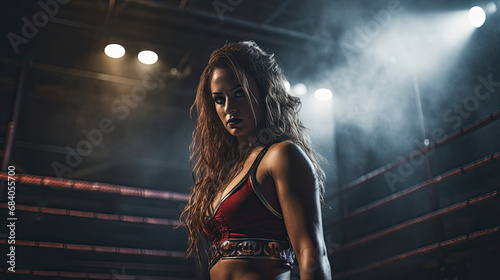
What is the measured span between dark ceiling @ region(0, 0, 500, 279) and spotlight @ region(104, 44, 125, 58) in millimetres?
113

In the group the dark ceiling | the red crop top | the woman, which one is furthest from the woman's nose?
the dark ceiling

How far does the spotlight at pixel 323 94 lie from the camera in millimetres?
7516

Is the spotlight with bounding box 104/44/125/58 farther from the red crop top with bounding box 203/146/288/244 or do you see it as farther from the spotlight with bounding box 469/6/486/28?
the red crop top with bounding box 203/146/288/244

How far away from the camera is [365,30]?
6.55m

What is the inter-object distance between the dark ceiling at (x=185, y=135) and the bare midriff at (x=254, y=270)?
6.23 feet

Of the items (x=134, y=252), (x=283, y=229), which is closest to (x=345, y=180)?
(x=134, y=252)

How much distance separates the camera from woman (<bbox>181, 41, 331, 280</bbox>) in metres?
1.29

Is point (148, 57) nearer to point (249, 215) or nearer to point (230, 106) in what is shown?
point (230, 106)

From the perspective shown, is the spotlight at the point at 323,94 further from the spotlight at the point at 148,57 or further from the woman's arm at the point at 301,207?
the woman's arm at the point at 301,207

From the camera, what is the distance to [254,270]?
1.34 meters

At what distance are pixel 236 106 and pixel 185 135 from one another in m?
8.42

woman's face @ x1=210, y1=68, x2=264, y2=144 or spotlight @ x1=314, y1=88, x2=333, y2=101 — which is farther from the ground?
spotlight @ x1=314, y1=88, x2=333, y2=101

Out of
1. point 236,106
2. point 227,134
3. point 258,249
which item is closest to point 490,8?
point 227,134

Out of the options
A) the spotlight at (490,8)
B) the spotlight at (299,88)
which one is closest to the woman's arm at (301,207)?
the spotlight at (490,8)
